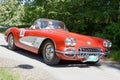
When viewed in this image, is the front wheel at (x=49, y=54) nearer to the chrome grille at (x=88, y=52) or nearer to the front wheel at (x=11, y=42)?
the chrome grille at (x=88, y=52)

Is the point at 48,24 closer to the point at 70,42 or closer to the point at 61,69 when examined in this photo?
the point at 70,42

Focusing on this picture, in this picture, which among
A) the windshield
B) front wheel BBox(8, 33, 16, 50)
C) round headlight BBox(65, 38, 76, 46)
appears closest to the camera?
round headlight BBox(65, 38, 76, 46)

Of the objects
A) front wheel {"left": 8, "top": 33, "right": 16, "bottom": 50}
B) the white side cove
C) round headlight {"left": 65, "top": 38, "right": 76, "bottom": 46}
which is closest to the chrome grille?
round headlight {"left": 65, "top": 38, "right": 76, "bottom": 46}

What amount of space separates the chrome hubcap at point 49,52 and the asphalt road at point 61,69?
277 mm

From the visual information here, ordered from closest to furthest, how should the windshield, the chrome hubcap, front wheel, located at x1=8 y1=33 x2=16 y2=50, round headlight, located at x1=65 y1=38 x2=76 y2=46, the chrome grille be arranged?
round headlight, located at x1=65 y1=38 x2=76 y2=46 → the chrome grille → the chrome hubcap → the windshield → front wheel, located at x1=8 y1=33 x2=16 y2=50

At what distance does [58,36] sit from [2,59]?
1.97 metres

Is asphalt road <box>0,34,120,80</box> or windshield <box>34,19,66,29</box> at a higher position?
windshield <box>34,19,66,29</box>

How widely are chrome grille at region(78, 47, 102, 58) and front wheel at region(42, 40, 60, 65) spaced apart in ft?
2.30

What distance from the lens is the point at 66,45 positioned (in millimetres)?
8281

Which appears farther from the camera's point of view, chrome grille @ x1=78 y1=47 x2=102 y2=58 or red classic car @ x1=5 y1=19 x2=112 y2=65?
chrome grille @ x1=78 y1=47 x2=102 y2=58

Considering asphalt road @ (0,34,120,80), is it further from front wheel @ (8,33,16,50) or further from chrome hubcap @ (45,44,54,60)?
front wheel @ (8,33,16,50)

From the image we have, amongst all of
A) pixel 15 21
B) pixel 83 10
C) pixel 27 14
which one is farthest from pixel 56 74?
pixel 15 21

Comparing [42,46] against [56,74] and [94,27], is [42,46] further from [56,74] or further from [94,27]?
[94,27]

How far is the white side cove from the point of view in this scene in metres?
9.24
